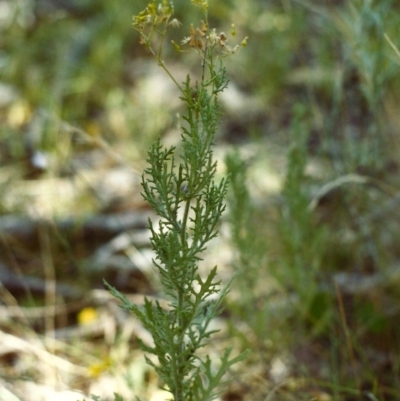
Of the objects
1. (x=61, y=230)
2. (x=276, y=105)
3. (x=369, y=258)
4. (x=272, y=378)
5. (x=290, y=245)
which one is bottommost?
(x=272, y=378)

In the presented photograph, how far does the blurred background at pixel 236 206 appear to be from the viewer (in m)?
1.99

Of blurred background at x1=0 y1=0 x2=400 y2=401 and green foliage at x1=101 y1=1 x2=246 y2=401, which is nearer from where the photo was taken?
green foliage at x1=101 y1=1 x2=246 y2=401

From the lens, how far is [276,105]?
12.7 ft

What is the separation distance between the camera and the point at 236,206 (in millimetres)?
1860

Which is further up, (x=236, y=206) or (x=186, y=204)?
(x=236, y=206)

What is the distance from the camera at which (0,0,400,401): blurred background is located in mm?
1985

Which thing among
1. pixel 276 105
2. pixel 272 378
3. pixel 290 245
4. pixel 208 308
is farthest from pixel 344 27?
pixel 208 308

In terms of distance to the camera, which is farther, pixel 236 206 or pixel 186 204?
pixel 236 206

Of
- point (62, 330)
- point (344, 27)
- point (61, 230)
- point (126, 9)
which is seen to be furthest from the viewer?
point (126, 9)

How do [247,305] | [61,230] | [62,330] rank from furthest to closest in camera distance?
1. [61,230]
2. [62,330]
3. [247,305]

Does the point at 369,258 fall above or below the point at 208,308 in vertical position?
above

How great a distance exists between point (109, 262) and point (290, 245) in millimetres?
1009

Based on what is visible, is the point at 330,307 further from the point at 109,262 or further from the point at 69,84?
the point at 69,84

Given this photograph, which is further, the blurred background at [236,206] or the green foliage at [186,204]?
the blurred background at [236,206]
